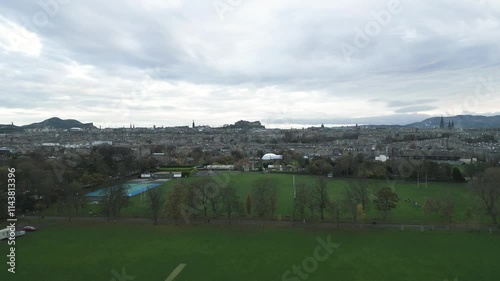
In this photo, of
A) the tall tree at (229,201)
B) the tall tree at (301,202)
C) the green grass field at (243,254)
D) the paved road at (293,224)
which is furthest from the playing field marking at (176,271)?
the tall tree at (301,202)

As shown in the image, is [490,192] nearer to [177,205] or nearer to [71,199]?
[177,205]

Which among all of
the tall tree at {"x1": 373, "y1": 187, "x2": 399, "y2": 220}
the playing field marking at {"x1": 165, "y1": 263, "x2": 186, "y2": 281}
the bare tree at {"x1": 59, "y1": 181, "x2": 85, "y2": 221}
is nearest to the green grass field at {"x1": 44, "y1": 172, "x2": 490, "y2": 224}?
the tall tree at {"x1": 373, "y1": 187, "x2": 399, "y2": 220}

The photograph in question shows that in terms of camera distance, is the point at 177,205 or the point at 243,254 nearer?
the point at 243,254

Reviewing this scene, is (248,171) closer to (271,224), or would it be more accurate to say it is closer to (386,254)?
(271,224)

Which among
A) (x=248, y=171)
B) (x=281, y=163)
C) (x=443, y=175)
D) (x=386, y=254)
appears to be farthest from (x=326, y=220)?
(x=281, y=163)

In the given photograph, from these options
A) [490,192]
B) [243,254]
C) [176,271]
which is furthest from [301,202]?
[490,192]

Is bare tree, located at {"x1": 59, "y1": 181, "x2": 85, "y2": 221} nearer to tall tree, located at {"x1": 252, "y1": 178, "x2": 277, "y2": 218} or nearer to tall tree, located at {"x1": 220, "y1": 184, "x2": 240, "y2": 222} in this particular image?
tall tree, located at {"x1": 220, "y1": 184, "x2": 240, "y2": 222}

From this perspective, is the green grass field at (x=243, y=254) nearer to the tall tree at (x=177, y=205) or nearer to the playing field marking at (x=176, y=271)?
the playing field marking at (x=176, y=271)

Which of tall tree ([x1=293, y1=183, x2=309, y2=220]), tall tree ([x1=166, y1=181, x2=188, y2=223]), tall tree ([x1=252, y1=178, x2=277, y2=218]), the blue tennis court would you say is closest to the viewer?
tall tree ([x1=166, y1=181, x2=188, y2=223])
